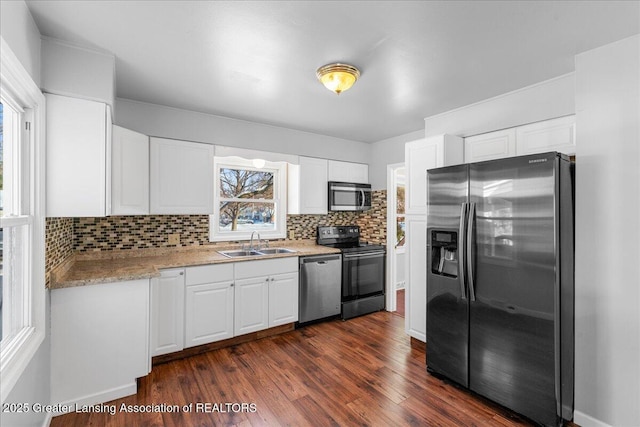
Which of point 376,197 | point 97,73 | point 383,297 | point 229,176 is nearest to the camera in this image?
point 97,73

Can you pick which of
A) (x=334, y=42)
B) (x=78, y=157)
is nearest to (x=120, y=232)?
(x=78, y=157)

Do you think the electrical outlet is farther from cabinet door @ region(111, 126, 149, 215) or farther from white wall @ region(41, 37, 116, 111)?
white wall @ region(41, 37, 116, 111)

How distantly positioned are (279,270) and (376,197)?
1.95 meters

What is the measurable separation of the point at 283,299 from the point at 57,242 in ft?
6.87

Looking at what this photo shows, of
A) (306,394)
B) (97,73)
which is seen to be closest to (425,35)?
(97,73)

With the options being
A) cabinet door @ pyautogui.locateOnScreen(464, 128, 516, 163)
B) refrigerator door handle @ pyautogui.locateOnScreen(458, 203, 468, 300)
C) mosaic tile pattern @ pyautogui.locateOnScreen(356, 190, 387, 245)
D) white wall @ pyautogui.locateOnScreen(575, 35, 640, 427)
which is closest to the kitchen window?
mosaic tile pattern @ pyautogui.locateOnScreen(356, 190, 387, 245)

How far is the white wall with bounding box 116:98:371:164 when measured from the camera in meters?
3.11

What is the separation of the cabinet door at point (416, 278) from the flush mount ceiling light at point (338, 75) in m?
1.58

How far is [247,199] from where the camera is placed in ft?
13.2

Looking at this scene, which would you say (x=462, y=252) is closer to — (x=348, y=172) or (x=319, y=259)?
(x=319, y=259)

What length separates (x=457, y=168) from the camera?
8.04ft

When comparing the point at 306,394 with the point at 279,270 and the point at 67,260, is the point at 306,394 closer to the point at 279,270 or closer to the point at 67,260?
the point at 279,270

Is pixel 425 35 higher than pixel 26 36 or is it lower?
higher

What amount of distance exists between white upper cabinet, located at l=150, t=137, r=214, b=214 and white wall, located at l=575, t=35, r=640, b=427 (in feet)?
10.8
